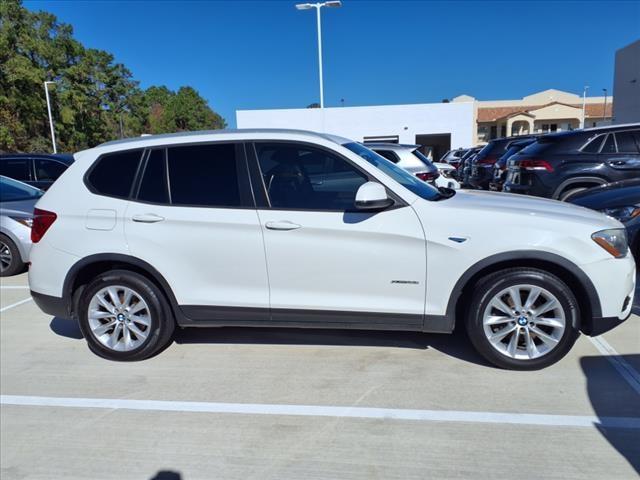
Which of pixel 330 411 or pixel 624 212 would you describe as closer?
pixel 330 411

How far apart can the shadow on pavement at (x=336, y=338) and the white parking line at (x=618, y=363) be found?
101cm

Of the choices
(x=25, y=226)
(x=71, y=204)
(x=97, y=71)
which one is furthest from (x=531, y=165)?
(x=97, y=71)

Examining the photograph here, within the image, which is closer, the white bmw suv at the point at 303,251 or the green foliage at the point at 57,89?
the white bmw suv at the point at 303,251

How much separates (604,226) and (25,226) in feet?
23.2

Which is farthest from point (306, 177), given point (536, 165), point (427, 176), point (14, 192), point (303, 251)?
point (14, 192)

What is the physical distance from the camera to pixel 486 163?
1294 centimetres

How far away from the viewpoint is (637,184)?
6008mm

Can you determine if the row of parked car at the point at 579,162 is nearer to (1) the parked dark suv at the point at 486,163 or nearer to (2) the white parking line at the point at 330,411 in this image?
(1) the parked dark suv at the point at 486,163

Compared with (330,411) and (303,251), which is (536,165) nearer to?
(303,251)

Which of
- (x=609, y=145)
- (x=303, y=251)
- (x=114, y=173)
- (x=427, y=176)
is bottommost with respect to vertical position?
(x=303, y=251)

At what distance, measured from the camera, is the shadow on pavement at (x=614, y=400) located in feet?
8.72

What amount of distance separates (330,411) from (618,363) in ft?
7.48

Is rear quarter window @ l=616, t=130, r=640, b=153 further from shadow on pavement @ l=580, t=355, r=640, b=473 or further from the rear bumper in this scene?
the rear bumper

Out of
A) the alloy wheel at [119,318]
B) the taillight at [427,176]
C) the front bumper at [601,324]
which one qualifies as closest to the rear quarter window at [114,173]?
the alloy wheel at [119,318]
